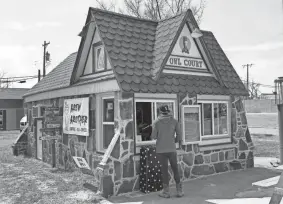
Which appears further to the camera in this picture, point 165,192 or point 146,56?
point 146,56

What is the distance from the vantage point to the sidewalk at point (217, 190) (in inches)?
248

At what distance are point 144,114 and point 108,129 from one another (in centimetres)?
109

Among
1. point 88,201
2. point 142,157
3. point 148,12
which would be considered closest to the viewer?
point 88,201

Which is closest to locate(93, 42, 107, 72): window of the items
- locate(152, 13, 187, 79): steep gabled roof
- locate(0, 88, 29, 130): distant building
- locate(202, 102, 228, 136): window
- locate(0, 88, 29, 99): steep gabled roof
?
locate(152, 13, 187, 79): steep gabled roof

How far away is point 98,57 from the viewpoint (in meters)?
8.50

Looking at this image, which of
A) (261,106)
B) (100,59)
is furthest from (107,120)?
(261,106)

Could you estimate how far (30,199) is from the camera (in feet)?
22.0

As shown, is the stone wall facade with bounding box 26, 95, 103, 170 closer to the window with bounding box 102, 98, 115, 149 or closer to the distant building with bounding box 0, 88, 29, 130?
the window with bounding box 102, 98, 115, 149

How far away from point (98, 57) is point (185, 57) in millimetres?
2457

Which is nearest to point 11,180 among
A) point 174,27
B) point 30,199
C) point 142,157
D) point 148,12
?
point 30,199

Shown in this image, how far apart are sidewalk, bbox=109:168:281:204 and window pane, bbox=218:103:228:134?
1.32 meters

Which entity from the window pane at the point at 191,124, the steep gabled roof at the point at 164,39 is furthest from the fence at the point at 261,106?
the steep gabled roof at the point at 164,39

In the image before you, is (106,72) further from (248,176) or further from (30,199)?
(248,176)

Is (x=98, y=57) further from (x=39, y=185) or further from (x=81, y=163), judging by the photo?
(x=39, y=185)
